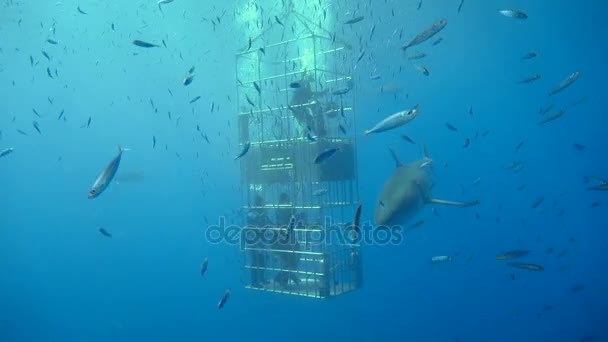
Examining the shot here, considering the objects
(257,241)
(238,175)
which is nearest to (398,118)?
(257,241)

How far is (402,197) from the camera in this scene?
12.7 ft

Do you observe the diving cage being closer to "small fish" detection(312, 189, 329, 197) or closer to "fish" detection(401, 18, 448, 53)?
"small fish" detection(312, 189, 329, 197)

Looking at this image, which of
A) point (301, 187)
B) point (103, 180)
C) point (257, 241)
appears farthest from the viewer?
point (257, 241)

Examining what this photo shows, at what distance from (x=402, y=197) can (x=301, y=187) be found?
3053 millimetres

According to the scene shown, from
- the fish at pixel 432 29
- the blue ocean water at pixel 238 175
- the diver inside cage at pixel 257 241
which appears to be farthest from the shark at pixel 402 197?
the blue ocean water at pixel 238 175

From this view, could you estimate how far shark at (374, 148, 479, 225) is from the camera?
386 centimetres

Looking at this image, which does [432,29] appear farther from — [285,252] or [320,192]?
[285,252]

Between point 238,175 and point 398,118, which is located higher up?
point 238,175

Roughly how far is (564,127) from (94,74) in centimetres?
4177

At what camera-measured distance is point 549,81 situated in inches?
1305

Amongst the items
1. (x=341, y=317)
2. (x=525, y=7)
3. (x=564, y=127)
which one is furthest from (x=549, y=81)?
(x=341, y=317)

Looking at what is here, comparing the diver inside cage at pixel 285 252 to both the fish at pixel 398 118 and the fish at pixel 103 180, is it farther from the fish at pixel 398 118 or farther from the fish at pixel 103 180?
the fish at pixel 103 180

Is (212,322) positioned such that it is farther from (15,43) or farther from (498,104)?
(498,104)

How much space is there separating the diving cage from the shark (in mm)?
2388
